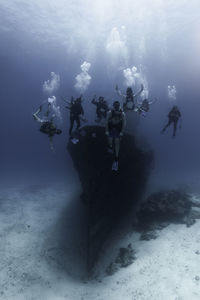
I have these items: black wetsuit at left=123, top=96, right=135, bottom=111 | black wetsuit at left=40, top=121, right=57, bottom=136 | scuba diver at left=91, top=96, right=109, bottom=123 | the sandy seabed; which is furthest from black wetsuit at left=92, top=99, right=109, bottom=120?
the sandy seabed

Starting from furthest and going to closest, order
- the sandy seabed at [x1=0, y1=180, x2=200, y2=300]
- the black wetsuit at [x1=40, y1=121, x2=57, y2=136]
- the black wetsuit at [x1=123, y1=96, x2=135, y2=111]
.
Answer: the black wetsuit at [x1=123, y1=96, x2=135, y2=111] < the black wetsuit at [x1=40, y1=121, x2=57, y2=136] < the sandy seabed at [x1=0, y1=180, x2=200, y2=300]

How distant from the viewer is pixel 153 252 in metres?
10.1

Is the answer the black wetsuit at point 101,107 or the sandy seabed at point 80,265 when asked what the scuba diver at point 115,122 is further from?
the sandy seabed at point 80,265

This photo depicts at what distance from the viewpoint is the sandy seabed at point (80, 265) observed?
842cm

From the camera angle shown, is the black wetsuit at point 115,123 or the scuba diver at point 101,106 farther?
the scuba diver at point 101,106

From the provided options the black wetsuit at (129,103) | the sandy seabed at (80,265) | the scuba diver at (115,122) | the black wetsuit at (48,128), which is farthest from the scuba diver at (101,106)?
the sandy seabed at (80,265)

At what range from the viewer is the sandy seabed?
8.42 m

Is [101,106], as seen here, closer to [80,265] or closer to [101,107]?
[101,107]

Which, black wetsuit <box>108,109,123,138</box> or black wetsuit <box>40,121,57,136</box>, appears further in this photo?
black wetsuit <box>40,121,57,136</box>

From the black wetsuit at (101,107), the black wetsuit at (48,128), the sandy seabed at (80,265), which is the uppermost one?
the black wetsuit at (101,107)

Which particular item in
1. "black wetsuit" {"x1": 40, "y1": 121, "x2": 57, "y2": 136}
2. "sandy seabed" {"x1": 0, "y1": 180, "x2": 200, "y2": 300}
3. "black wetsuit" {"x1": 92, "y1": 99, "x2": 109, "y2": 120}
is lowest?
"sandy seabed" {"x1": 0, "y1": 180, "x2": 200, "y2": 300}

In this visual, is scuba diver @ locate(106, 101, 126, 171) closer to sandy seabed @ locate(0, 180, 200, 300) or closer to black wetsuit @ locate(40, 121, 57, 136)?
black wetsuit @ locate(40, 121, 57, 136)

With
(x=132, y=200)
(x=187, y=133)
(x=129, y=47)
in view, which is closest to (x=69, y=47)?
(x=129, y=47)

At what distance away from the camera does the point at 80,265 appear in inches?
446
